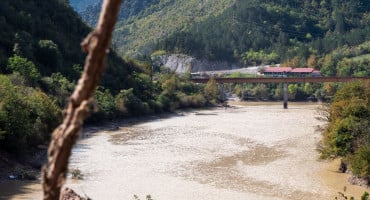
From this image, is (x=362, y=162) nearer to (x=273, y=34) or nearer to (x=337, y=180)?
(x=337, y=180)

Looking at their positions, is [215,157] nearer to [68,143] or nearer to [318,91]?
[68,143]

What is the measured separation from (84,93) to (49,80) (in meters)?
63.6

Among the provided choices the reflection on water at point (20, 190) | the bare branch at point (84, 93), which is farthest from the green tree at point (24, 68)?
the bare branch at point (84, 93)

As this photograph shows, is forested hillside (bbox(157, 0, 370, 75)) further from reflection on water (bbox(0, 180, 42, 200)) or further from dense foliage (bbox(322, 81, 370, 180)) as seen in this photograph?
reflection on water (bbox(0, 180, 42, 200))

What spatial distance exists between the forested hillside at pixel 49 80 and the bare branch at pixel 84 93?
1320 inches

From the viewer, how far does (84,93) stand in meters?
3.31

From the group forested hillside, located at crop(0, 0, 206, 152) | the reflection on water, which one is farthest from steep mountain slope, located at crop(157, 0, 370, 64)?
the reflection on water

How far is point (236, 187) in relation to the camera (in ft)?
110

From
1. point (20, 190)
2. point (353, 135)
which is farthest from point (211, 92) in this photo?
point (20, 190)

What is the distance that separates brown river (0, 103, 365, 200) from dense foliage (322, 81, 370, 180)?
4.56ft

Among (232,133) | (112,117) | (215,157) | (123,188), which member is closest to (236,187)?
(123,188)

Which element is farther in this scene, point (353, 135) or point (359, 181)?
point (353, 135)

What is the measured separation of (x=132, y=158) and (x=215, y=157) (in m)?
6.43

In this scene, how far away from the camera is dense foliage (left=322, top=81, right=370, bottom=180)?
33938 mm
